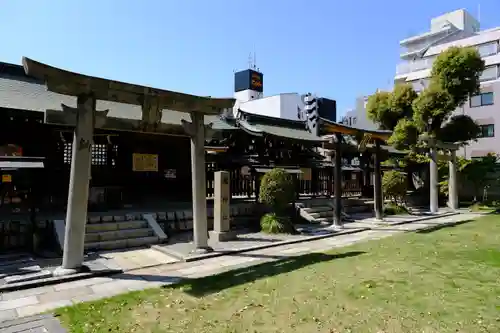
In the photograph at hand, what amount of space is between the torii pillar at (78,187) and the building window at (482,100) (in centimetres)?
3432

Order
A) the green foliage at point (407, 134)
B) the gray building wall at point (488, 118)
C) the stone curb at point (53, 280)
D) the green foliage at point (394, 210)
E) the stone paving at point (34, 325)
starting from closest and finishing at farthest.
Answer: the stone paving at point (34, 325)
the stone curb at point (53, 280)
the green foliage at point (394, 210)
the green foliage at point (407, 134)
the gray building wall at point (488, 118)

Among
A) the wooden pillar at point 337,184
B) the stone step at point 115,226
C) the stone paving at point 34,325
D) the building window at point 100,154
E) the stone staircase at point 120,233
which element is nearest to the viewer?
the stone paving at point 34,325

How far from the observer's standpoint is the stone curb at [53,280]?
6.32 metres

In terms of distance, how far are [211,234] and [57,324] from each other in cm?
712

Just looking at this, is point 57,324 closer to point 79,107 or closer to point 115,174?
point 79,107

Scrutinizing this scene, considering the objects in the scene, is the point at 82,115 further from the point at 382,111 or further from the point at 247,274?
the point at 382,111

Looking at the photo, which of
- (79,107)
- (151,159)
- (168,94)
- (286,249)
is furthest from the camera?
(151,159)

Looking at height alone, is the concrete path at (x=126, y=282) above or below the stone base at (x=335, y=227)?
above

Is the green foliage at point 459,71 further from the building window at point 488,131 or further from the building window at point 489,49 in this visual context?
the building window at point 489,49

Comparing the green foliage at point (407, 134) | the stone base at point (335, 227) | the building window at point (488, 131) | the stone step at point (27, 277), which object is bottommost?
the stone base at point (335, 227)

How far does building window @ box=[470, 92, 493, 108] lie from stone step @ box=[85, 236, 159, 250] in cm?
3247

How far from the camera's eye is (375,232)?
43.9ft

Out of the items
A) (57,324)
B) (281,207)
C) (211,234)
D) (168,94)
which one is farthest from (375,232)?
(57,324)

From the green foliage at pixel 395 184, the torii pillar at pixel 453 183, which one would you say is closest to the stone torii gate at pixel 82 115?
the green foliage at pixel 395 184
